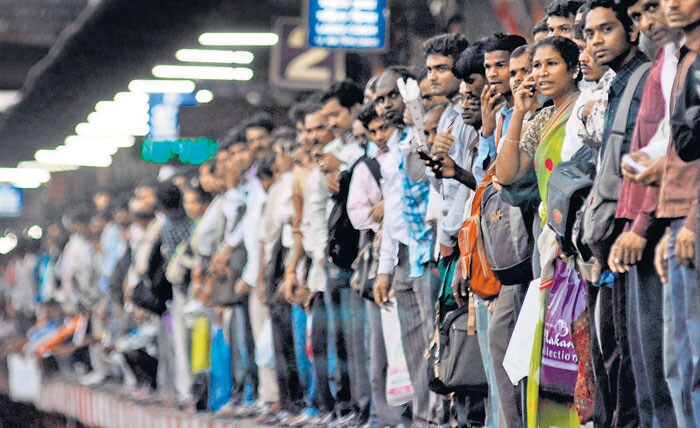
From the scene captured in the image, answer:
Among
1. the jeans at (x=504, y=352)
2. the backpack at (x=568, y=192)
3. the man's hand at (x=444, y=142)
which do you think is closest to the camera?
the backpack at (x=568, y=192)

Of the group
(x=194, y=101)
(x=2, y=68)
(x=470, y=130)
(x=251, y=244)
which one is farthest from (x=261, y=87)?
(x=470, y=130)

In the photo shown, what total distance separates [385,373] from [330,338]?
3.63ft

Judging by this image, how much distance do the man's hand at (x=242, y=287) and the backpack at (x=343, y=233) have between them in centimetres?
252

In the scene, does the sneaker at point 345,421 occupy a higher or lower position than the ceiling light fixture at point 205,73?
lower

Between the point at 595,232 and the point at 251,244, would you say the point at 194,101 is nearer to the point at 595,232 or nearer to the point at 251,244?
the point at 251,244

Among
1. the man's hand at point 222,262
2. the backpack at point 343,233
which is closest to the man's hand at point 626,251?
the backpack at point 343,233

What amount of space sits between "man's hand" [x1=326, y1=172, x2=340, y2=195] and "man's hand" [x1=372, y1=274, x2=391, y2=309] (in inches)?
39.9

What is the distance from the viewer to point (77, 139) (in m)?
34.2

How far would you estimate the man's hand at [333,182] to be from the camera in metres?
10.7

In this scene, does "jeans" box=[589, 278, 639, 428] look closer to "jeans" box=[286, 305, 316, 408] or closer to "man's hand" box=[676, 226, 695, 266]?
"man's hand" box=[676, 226, 695, 266]

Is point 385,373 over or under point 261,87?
under

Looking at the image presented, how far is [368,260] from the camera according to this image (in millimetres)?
10258

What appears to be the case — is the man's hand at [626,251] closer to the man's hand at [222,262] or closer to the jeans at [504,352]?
the jeans at [504,352]

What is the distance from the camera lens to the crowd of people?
20.6ft
